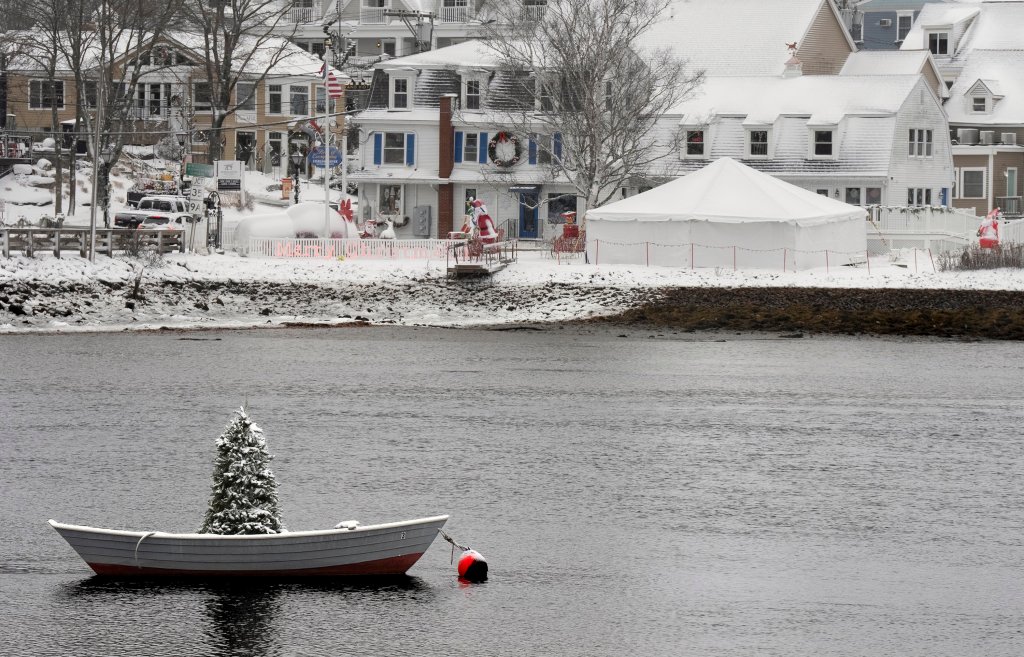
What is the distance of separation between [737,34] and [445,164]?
16.0m

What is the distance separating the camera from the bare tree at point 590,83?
5716cm

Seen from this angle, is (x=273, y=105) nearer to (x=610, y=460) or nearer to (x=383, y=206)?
(x=383, y=206)

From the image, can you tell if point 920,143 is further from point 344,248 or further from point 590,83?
point 344,248

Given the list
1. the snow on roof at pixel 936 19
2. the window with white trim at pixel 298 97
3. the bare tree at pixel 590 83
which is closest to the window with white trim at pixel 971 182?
the snow on roof at pixel 936 19

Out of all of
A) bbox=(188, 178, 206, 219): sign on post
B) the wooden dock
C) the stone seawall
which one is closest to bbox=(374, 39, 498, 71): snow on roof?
bbox=(188, 178, 206, 219): sign on post

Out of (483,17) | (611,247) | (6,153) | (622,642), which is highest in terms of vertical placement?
(483,17)

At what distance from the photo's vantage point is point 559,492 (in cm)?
2295

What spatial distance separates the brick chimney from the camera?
213 ft

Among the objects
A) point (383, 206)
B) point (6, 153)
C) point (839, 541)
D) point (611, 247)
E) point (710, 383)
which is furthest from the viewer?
point (6, 153)

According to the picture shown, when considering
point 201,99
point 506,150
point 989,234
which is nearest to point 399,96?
point 506,150

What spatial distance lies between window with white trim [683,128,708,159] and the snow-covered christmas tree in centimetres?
4914

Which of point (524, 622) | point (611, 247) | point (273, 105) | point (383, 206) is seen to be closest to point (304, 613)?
point (524, 622)

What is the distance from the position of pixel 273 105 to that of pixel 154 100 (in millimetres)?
6690

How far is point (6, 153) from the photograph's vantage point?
79.8m
